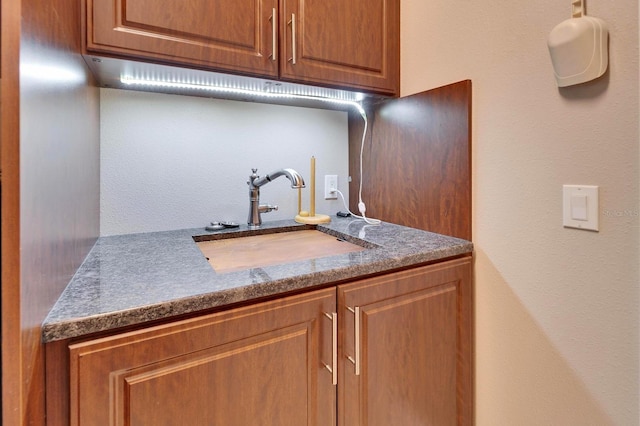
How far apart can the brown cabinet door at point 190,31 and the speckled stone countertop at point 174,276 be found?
55cm

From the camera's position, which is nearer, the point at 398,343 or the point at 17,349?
the point at 17,349

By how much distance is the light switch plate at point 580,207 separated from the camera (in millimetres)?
773

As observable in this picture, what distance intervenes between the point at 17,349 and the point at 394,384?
83 cm

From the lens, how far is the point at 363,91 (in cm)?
124

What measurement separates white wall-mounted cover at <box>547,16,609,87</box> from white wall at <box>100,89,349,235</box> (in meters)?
0.95

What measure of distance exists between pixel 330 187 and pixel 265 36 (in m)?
0.74

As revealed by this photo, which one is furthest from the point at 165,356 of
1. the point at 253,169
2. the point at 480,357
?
the point at 480,357

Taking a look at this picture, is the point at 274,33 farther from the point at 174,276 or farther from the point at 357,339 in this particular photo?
the point at 357,339

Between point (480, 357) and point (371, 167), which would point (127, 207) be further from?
point (480, 357)

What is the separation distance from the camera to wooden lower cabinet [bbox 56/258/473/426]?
1.84ft

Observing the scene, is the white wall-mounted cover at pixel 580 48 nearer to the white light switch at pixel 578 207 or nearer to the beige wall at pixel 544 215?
the beige wall at pixel 544 215

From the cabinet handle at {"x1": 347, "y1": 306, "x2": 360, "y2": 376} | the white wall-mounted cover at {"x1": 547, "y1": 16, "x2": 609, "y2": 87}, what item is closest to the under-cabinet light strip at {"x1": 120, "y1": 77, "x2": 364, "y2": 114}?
the white wall-mounted cover at {"x1": 547, "y1": 16, "x2": 609, "y2": 87}

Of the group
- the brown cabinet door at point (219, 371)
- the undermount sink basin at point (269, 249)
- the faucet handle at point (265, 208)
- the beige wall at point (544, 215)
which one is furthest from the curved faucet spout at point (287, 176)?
the beige wall at point (544, 215)

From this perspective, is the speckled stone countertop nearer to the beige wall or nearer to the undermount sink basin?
the undermount sink basin
